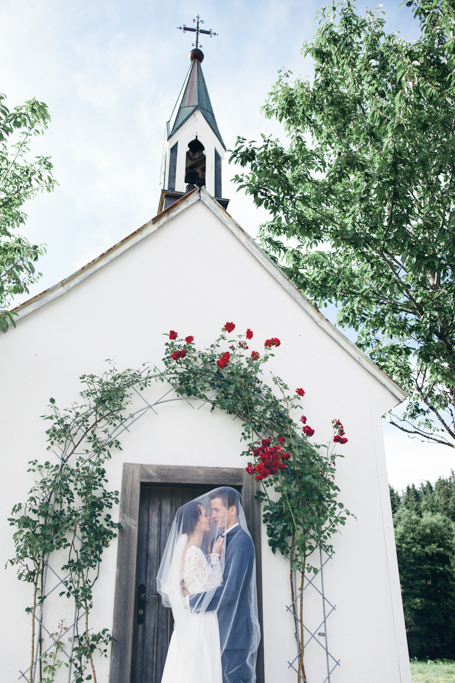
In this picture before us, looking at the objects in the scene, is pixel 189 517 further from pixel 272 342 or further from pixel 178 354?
pixel 272 342

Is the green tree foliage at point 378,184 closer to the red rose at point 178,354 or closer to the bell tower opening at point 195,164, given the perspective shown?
the bell tower opening at point 195,164

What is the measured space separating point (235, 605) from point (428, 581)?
16521 mm

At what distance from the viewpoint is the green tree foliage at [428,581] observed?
1544 centimetres

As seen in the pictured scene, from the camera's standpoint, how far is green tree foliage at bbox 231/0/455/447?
20.2ft

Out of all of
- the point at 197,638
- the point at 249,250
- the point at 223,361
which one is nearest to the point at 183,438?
the point at 223,361

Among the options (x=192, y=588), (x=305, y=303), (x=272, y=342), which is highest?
(x=305, y=303)

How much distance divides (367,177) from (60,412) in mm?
5274

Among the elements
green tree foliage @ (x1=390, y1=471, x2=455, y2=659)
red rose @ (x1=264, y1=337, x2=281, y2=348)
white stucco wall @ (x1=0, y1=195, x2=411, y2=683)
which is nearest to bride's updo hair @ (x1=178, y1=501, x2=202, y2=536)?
white stucco wall @ (x1=0, y1=195, x2=411, y2=683)

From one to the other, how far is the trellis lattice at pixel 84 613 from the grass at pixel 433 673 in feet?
26.8

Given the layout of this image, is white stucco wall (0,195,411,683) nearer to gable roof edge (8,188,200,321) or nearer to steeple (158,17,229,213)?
gable roof edge (8,188,200,321)

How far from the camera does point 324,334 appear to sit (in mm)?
4961

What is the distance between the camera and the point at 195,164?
24.4 feet

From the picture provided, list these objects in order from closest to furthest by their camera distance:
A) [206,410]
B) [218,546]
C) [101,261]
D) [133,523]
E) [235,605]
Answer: [235,605]
[218,546]
[133,523]
[206,410]
[101,261]

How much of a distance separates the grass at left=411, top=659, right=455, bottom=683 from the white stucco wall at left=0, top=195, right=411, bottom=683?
7935 mm
